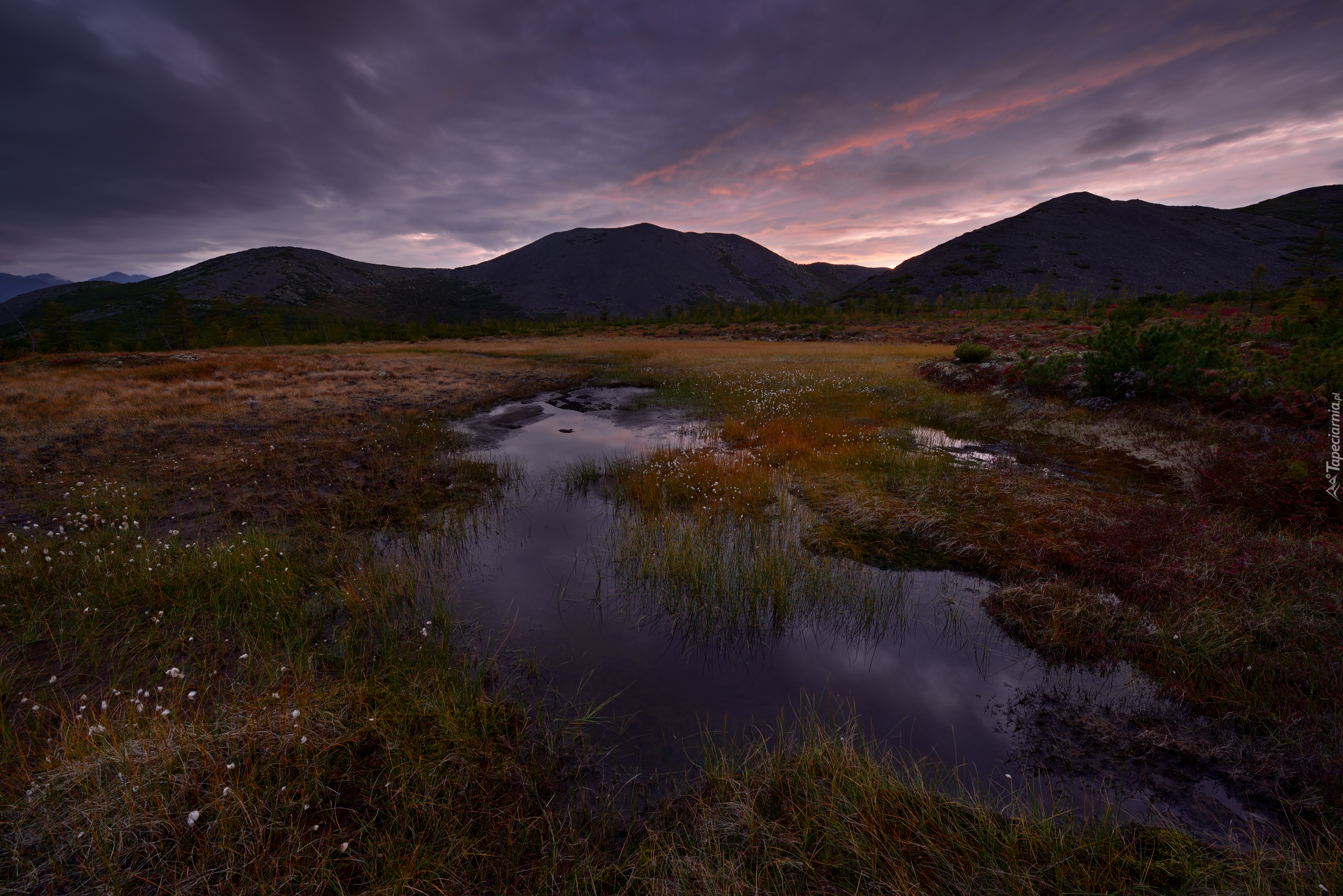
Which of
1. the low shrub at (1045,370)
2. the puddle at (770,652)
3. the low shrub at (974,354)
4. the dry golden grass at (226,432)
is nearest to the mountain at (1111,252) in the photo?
the low shrub at (974,354)

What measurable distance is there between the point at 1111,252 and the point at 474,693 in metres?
220

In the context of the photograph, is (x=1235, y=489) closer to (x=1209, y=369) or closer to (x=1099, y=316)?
(x=1209, y=369)

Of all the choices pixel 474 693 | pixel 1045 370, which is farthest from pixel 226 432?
pixel 1045 370

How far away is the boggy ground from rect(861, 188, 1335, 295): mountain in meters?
165

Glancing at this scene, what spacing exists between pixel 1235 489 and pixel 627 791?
39.6 feet

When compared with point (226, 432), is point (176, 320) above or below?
above

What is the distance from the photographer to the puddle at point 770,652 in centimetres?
Result: 448

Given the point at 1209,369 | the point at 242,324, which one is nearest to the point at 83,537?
the point at 1209,369

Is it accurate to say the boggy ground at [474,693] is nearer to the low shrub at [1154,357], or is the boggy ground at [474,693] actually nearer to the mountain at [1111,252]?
the low shrub at [1154,357]

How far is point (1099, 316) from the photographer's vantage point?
4694 cm

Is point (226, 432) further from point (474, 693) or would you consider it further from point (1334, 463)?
point (1334, 463)

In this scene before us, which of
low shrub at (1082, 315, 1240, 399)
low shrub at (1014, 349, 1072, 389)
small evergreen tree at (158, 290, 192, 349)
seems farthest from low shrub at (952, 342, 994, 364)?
small evergreen tree at (158, 290, 192, 349)

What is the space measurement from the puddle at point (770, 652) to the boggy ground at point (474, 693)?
1.57 ft

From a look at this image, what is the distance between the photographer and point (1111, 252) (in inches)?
6004
